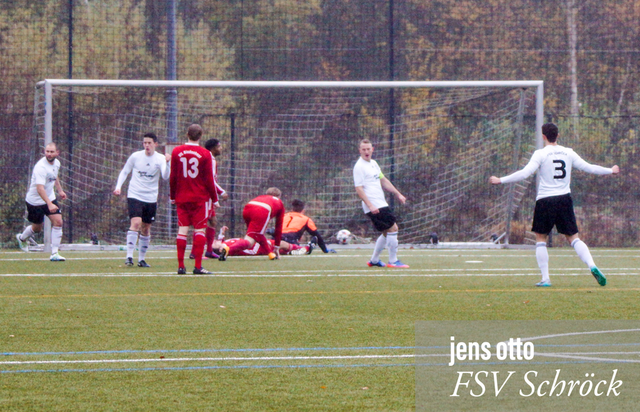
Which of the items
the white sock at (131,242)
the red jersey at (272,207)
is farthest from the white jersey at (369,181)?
the white sock at (131,242)

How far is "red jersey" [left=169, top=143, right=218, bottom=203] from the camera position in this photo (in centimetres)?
1180

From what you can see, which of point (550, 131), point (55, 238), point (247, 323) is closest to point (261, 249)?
point (55, 238)

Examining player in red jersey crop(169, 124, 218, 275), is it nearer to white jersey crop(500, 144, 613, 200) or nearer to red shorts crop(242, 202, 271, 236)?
red shorts crop(242, 202, 271, 236)

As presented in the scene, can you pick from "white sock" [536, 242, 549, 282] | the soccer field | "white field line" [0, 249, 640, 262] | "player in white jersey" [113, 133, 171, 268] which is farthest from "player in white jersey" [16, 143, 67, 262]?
"white sock" [536, 242, 549, 282]

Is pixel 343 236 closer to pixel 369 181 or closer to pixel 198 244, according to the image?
pixel 369 181

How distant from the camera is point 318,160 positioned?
20.8 m

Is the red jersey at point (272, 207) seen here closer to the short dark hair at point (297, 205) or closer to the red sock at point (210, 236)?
the red sock at point (210, 236)

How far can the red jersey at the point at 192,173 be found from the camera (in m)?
11.8

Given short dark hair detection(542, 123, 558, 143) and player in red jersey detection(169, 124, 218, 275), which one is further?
player in red jersey detection(169, 124, 218, 275)

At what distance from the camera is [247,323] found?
24.3ft

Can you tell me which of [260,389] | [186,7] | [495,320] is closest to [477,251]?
[186,7]

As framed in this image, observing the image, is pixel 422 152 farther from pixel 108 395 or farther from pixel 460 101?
pixel 108 395

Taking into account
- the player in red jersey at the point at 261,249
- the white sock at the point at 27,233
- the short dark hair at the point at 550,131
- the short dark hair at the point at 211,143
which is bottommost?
the player in red jersey at the point at 261,249

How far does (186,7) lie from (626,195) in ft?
34.9
